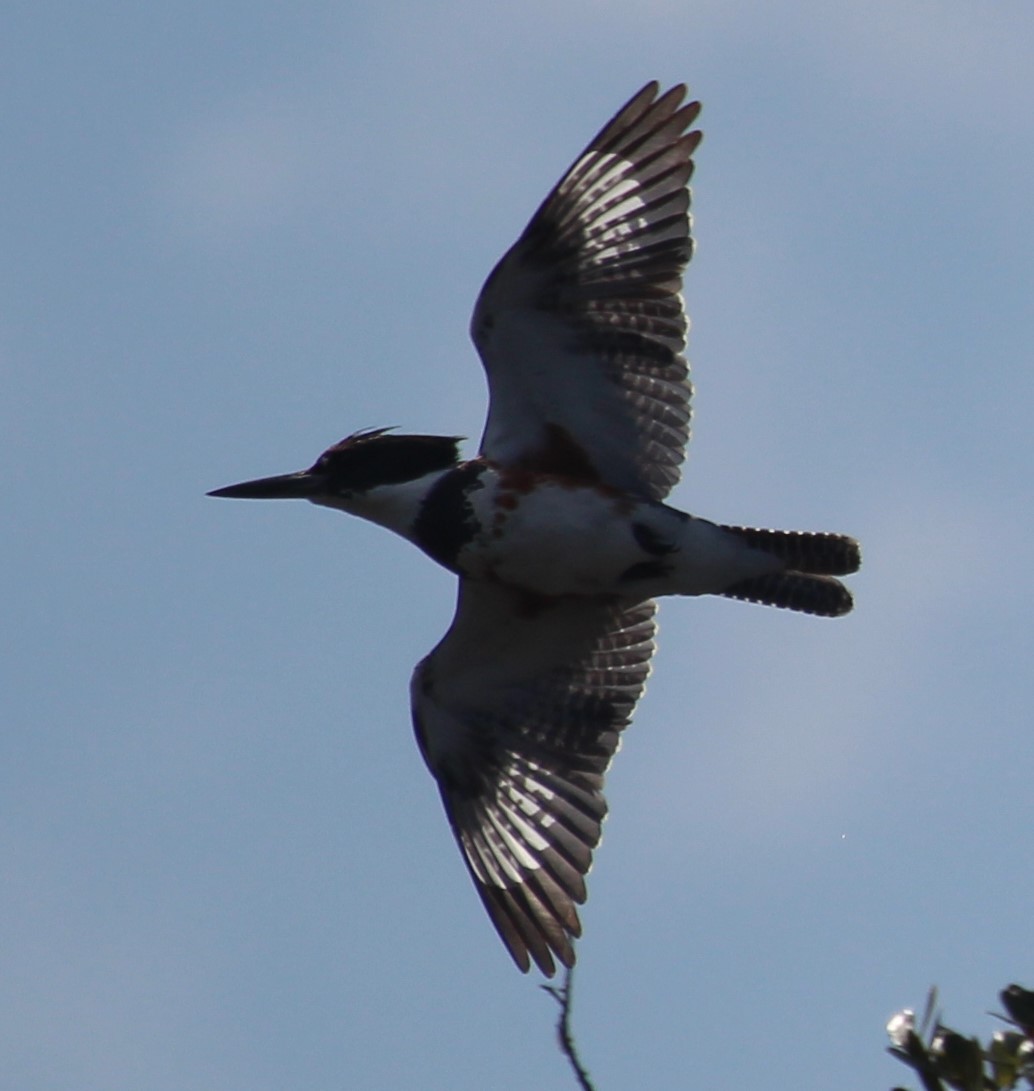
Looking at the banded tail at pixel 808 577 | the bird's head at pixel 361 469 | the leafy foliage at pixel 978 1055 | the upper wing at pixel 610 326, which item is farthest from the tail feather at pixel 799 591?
the leafy foliage at pixel 978 1055

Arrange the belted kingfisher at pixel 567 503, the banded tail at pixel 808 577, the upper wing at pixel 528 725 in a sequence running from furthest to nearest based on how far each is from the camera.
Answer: the upper wing at pixel 528 725
the banded tail at pixel 808 577
the belted kingfisher at pixel 567 503

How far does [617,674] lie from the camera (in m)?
8.03

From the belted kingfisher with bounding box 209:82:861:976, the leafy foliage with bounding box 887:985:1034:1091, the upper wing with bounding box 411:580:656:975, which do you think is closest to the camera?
the leafy foliage with bounding box 887:985:1034:1091

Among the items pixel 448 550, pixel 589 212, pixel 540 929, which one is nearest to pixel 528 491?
pixel 448 550

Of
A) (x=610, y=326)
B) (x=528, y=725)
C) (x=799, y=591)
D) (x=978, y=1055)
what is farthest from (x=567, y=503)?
(x=978, y=1055)

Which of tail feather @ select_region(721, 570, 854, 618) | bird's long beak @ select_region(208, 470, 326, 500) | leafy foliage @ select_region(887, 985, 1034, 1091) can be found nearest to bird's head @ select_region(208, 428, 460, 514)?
bird's long beak @ select_region(208, 470, 326, 500)

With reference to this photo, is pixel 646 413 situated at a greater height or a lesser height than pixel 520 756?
greater

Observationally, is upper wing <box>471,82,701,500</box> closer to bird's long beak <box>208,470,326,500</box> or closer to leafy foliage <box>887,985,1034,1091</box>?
bird's long beak <box>208,470,326,500</box>

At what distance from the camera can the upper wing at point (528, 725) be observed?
7.79 metres

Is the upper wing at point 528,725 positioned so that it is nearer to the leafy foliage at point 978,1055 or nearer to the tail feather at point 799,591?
the tail feather at point 799,591

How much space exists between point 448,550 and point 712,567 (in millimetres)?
990

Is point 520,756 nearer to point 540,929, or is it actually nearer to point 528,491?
point 540,929

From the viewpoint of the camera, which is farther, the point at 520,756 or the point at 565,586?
the point at 520,756

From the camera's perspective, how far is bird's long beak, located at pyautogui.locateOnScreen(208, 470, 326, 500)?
7887 millimetres
